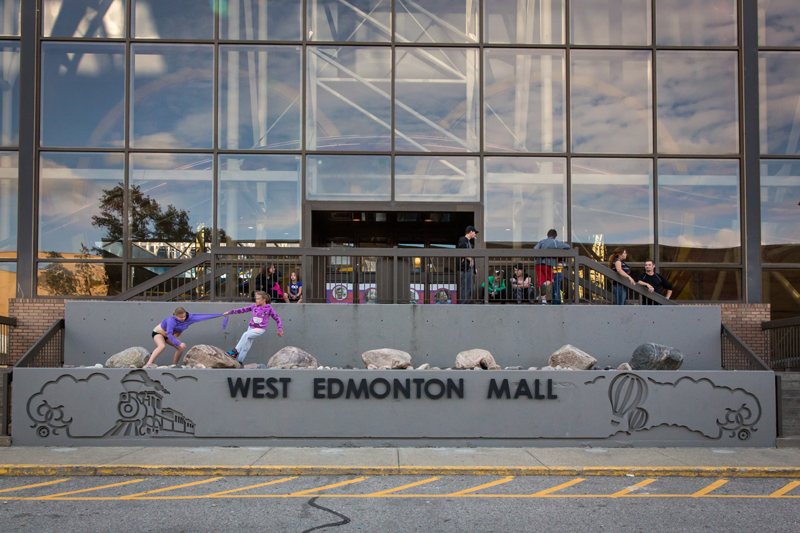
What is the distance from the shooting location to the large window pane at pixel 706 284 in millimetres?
13805

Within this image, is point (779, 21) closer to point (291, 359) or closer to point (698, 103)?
point (698, 103)

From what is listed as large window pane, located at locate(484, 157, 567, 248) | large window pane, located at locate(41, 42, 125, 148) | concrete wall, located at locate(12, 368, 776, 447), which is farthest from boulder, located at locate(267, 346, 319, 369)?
large window pane, located at locate(41, 42, 125, 148)

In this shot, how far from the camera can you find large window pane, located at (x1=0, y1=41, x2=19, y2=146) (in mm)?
13766

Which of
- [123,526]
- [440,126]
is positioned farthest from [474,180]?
[123,526]

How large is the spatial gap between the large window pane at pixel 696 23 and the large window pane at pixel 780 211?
3504 mm

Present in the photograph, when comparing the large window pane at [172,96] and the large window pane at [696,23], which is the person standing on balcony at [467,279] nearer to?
the large window pane at [172,96]

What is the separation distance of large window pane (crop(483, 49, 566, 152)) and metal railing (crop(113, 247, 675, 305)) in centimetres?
469

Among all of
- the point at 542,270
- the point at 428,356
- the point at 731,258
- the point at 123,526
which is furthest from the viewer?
the point at 731,258

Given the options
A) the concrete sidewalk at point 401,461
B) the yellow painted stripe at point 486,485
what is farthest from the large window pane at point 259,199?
the yellow painted stripe at point 486,485

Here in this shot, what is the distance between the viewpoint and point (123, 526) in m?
5.18

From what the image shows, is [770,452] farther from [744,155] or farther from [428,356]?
[744,155]

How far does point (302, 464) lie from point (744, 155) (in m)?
13.2

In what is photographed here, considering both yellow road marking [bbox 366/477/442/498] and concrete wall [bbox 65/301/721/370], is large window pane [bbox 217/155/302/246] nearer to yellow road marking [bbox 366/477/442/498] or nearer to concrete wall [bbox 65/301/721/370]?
concrete wall [bbox 65/301/721/370]

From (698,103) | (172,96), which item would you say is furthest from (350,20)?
(698,103)
